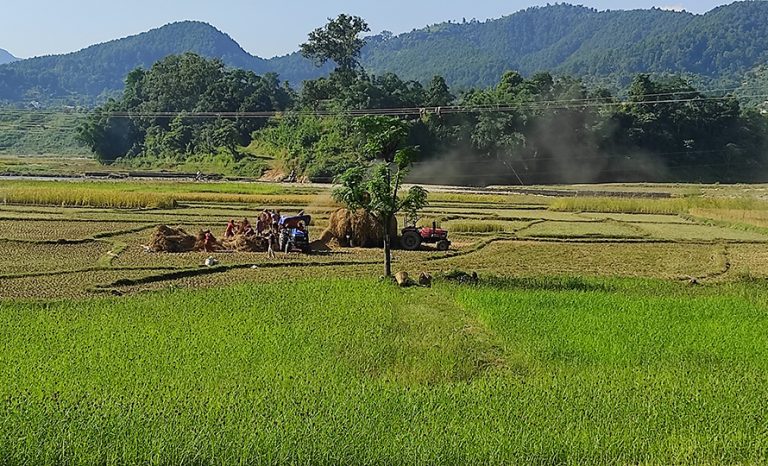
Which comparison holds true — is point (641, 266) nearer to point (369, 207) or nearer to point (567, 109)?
point (369, 207)

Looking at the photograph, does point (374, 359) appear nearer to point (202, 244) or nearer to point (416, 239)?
point (202, 244)

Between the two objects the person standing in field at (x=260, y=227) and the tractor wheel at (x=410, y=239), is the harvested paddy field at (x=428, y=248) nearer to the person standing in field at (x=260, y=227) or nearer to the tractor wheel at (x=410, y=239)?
the tractor wheel at (x=410, y=239)

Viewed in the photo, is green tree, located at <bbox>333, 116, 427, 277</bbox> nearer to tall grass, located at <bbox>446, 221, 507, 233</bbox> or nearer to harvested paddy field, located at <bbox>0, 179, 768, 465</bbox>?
harvested paddy field, located at <bbox>0, 179, 768, 465</bbox>

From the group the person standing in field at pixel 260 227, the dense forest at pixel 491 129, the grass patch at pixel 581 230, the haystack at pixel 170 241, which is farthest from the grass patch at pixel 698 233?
the dense forest at pixel 491 129

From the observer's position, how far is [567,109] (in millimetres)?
67438

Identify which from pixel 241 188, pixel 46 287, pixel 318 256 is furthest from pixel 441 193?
pixel 46 287

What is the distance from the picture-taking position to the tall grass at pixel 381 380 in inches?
277

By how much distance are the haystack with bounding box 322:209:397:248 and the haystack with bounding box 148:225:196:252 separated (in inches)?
178

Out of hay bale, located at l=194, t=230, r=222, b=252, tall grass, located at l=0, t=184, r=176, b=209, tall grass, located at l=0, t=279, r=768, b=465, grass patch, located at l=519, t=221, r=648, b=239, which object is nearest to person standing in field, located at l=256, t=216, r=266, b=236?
hay bale, located at l=194, t=230, r=222, b=252

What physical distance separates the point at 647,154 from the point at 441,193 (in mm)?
28944

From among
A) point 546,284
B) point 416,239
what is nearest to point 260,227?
point 416,239

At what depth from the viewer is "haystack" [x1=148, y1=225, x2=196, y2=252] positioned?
21.5m

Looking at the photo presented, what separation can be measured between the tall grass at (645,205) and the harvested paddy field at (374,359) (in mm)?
17860

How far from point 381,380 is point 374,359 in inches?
38.8
